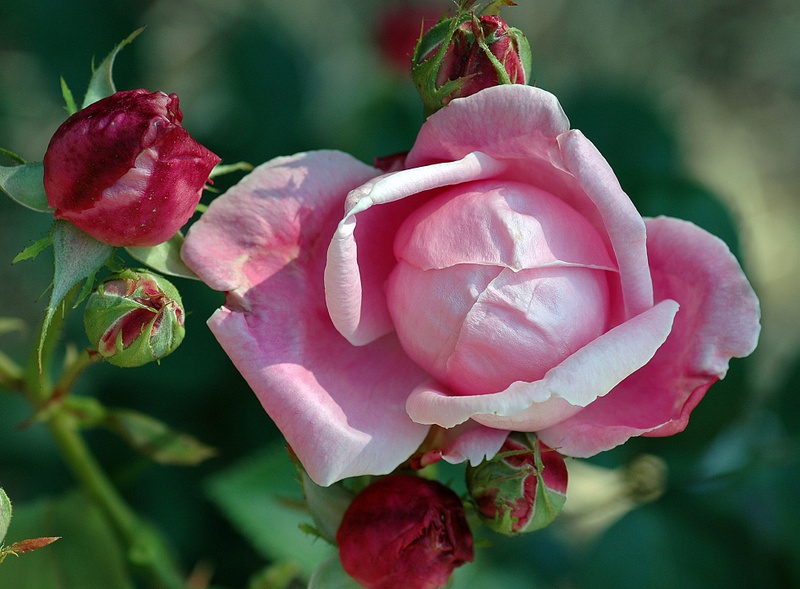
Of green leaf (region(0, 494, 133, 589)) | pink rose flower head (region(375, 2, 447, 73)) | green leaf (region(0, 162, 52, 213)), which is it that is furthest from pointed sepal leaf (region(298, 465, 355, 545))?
pink rose flower head (region(375, 2, 447, 73))

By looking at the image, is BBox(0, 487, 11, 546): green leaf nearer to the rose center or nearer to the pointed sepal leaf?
the pointed sepal leaf

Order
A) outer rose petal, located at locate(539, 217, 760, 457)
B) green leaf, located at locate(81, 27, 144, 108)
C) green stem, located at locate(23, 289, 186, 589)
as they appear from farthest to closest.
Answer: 1. green stem, located at locate(23, 289, 186, 589)
2. green leaf, located at locate(81, 27, 144, 108)
3. outer rose petal, located at locate(539, 217, 760, 457)

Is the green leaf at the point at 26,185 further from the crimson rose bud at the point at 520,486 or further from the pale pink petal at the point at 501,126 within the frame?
the crimson rose bud at the point at 520,486

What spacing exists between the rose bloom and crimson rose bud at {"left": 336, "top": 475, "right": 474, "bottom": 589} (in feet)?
0.21

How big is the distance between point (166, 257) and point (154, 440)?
1.39 ft

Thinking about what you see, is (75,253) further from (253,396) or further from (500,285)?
(253,396)

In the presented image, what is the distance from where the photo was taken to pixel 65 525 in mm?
1579

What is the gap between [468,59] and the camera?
3.44 ft

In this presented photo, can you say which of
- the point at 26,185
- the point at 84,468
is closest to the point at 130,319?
the point at 26,185

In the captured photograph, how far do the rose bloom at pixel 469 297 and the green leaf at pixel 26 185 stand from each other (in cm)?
19

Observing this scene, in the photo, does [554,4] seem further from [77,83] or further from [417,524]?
[417,524]

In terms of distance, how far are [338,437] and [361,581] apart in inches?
8.7

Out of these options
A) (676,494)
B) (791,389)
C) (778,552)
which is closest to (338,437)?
(676,494)

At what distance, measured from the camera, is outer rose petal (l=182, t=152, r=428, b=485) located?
3.28 feet
